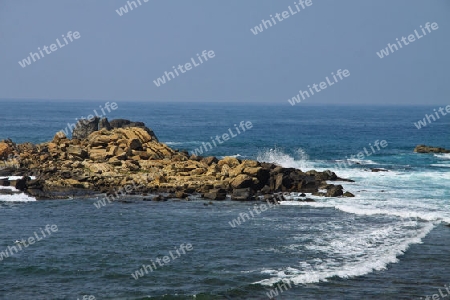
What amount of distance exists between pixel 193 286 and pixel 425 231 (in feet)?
56.1

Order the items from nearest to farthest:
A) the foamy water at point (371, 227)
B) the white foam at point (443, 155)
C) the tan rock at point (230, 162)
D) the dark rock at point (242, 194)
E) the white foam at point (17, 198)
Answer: the foamy water at point (371, 227)
the white foam at point (17, 198)
the dark rock at point (242, 194)
the tan rock at point (230, 162)
the white foam at point (443, 155)

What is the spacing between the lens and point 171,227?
126ft

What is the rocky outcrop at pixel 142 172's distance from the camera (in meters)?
49.6

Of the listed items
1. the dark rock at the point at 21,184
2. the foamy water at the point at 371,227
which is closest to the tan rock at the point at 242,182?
the foamy water at the point at 371,227

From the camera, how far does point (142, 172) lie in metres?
54.3

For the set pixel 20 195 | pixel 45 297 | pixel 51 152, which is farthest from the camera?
pixel 51 152

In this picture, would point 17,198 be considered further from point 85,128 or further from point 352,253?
point 85,128

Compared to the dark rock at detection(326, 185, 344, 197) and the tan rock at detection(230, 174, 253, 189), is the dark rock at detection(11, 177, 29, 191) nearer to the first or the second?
the tan rock at detection(230, 174, 253, 189)

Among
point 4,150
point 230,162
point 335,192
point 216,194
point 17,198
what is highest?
point 4,150

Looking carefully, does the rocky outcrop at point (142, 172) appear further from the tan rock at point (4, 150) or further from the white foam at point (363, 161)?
the white foam at point (363, 161)

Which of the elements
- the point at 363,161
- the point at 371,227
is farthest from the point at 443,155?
the point at 371,227

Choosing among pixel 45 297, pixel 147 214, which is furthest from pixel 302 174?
pixel 45 297

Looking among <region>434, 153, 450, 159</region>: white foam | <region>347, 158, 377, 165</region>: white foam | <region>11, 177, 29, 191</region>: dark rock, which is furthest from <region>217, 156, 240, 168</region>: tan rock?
<region>434, 153, 450, 159</region>: white foam

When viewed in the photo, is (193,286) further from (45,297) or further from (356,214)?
(356,214)
